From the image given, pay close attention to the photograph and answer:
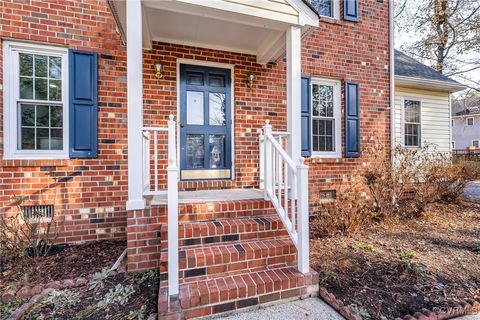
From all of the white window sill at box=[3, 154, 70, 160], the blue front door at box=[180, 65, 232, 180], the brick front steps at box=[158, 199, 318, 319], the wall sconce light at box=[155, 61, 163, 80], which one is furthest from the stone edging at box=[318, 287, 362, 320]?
the white window sill at box=[3, 154, 70, 160]

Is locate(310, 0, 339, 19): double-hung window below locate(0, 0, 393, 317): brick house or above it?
above

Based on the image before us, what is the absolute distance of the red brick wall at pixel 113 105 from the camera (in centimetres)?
339

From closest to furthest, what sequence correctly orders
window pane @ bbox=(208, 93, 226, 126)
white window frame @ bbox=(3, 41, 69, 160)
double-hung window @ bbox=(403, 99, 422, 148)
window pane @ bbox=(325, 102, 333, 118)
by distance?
white window frame @ bbox=(3, 41, 69, 160) → window pane @ bbox=(208, 93, 226, 126) → window pane @ bbox=(325, 102, 333, 118) → double-hung window @ bbox=(403, 99, 422, 148)

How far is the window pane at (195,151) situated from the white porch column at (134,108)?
1.52 m

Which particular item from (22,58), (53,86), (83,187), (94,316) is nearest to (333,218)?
(94,316)

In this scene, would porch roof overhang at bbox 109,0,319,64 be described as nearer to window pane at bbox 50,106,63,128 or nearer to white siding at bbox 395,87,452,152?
window pane at bbox 50,106,63,128

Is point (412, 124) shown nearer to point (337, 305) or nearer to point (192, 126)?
point (192, 126)

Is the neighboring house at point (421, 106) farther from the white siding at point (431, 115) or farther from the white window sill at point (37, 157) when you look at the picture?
the white window sill at point (37, 157)

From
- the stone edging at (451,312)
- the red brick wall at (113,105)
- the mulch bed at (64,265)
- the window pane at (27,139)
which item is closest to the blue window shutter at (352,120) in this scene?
the red brick wall at (113,105)

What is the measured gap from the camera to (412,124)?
6.41 meters

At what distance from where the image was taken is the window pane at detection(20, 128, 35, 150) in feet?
11.3

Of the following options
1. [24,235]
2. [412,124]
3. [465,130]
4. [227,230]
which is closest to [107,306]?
[227,230]

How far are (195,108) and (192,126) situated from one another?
0.31 meters

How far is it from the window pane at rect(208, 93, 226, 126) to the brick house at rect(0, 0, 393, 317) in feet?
0.08
